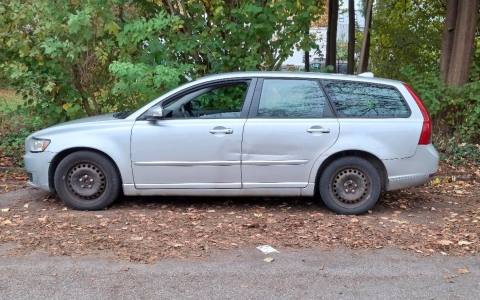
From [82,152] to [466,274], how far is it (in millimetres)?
4328

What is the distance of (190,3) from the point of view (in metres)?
9.39

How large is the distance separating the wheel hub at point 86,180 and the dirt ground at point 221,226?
24 centimetres

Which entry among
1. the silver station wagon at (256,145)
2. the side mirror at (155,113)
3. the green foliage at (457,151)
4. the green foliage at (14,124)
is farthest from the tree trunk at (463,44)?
the green foliage at (14,124)

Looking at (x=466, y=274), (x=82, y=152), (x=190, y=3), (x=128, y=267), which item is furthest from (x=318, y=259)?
(x=190, y=3)

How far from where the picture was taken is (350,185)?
673 cm

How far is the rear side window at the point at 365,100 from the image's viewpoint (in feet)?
22.0

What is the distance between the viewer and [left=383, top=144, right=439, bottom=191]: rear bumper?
6.64m

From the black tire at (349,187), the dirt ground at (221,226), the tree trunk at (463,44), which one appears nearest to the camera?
the dirt ground at (221,226)

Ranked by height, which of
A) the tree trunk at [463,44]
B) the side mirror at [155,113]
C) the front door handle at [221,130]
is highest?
the tree trunk at [463,44]

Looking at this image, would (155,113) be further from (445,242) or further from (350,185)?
(445,242)

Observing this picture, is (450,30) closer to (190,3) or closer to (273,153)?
(190,3)

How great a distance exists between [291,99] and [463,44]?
234 inches

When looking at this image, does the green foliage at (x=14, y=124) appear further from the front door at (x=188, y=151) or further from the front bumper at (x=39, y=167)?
the front door at (x=188, y=151)

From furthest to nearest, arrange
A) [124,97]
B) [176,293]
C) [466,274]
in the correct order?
[124,97] < [466,274] < [176,293]
